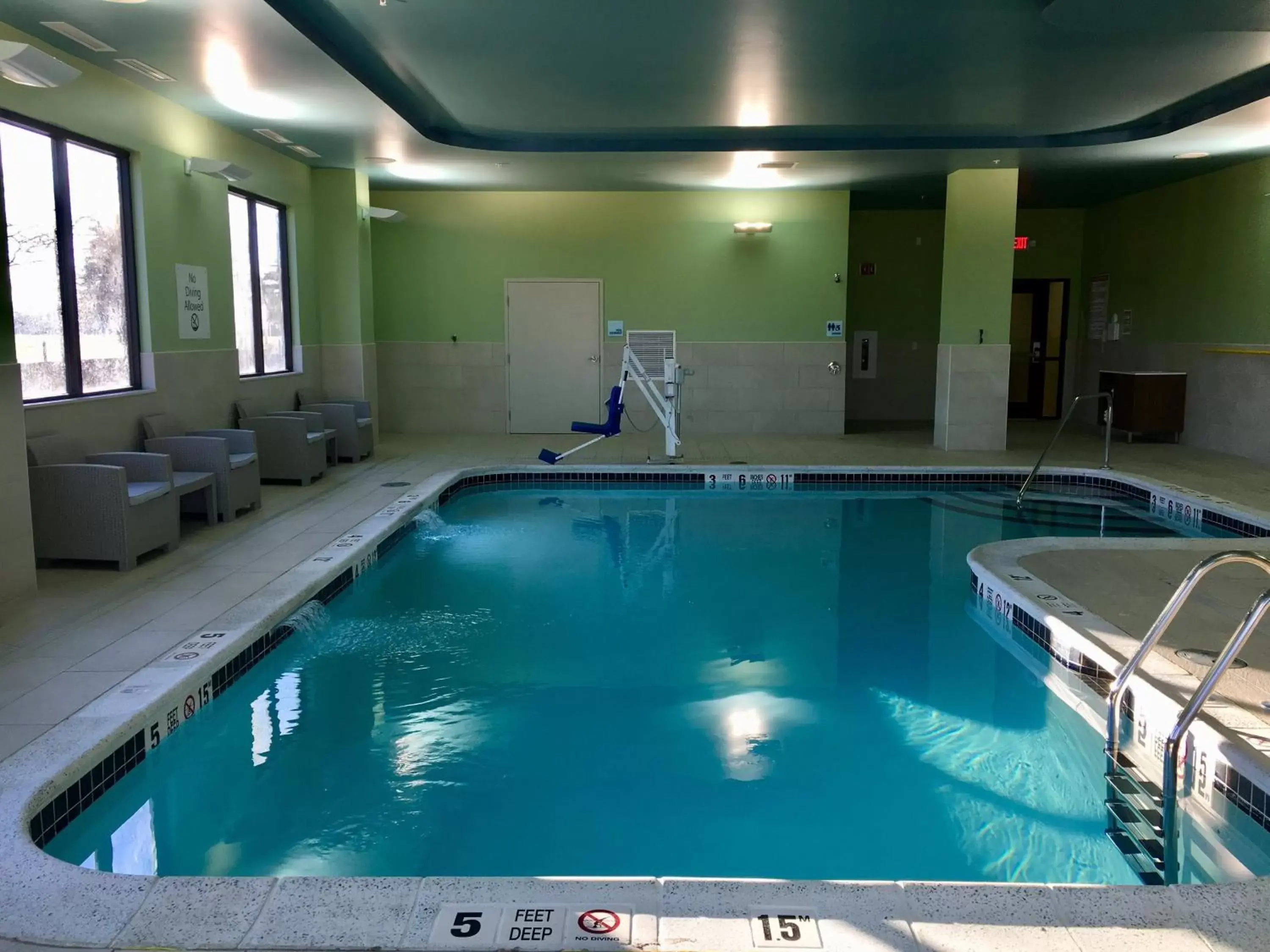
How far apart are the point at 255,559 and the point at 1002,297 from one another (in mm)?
7501

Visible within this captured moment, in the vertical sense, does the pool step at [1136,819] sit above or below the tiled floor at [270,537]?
below

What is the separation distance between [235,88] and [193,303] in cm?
159

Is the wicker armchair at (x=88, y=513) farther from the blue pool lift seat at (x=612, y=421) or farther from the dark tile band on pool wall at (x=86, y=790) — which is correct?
the blue pool lift seat at (x=612, y=421)

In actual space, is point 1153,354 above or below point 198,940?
above

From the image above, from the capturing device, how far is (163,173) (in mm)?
6816

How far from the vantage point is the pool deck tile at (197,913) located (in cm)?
207

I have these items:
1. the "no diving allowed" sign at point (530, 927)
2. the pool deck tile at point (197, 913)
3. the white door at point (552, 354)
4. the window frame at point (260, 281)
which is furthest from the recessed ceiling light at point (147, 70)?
the "no diving allowed" sign at point (530, 927)

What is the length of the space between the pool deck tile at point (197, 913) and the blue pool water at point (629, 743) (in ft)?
1.55

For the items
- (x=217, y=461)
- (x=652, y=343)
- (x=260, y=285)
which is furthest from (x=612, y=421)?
(x=217, y=461)

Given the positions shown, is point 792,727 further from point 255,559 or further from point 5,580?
point 5,580

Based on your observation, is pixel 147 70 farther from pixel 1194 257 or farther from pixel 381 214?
pixel 1194 257

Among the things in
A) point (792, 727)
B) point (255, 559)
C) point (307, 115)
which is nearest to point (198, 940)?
point (792, 727)

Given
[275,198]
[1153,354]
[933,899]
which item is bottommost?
[933,899]

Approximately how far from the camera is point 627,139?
859 cm
